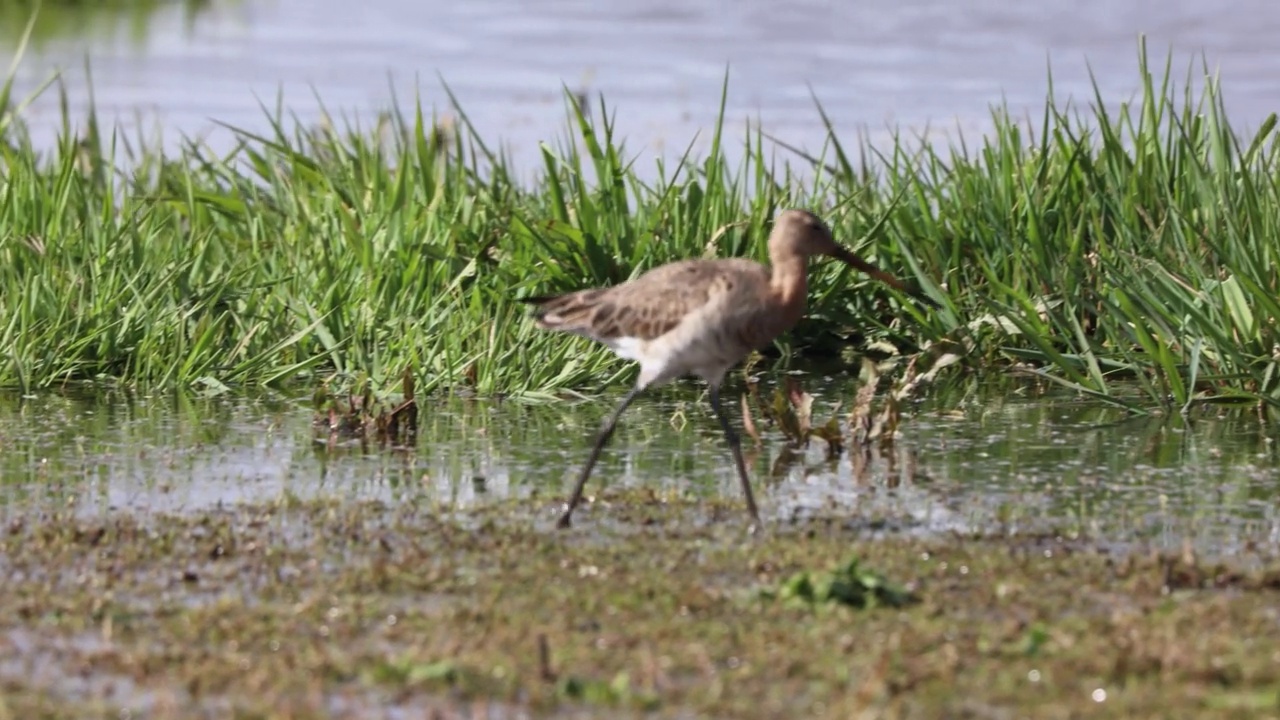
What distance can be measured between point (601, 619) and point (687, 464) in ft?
6.53

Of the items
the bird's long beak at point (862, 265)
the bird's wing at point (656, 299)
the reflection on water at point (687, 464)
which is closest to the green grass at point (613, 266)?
the reflection on water at point (687, 464)

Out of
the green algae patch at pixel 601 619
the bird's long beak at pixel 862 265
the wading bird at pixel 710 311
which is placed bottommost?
the green algae patch at pixel 601 619

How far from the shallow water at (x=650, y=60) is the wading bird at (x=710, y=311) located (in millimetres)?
5832

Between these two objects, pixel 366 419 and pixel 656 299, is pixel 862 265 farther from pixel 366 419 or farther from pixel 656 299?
pixel 366 419

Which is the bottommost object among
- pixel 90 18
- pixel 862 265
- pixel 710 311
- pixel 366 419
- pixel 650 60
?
pixel 366 419

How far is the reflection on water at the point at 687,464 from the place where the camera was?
645 centimetres

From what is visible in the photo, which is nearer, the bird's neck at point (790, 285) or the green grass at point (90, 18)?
the bird's neck at point (790, 285)

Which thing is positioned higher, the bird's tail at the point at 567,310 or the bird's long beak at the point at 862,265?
the bird's long beak at the point at 862,265

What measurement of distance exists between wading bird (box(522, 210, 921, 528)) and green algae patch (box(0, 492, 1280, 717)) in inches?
21.5

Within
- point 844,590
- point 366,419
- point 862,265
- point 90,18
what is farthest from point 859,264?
point 90,18

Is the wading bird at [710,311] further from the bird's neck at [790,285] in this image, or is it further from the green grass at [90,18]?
the green grass at [90,18]

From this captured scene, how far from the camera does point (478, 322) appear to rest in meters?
8.36

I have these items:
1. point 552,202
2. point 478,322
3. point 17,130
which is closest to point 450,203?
point 552,202

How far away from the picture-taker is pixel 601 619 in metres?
5.22
